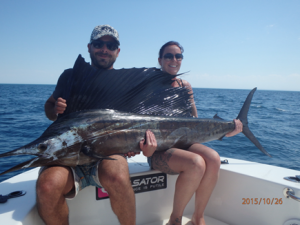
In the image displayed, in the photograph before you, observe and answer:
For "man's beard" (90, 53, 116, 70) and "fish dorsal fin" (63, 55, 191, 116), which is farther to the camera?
"man's beard" (90, 53, 116, 70)

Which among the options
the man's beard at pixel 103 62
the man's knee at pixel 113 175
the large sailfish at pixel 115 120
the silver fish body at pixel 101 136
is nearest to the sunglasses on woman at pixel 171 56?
the large sailfish at pixel 115 120

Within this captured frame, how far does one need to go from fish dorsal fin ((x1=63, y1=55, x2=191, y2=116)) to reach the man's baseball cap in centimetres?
48

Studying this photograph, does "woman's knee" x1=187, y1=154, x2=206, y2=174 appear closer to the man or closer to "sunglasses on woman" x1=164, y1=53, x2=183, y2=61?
the man

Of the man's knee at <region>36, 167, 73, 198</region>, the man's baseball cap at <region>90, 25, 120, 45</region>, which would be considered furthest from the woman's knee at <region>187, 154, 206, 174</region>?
the man's baseball cap at <region>90, 25, 120, 45</region>

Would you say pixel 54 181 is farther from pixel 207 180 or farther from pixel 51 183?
pixel 207 180

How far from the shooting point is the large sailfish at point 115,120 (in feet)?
4.65

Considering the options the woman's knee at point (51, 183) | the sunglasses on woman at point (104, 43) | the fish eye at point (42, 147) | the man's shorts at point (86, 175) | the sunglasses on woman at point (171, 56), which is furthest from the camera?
the sunglasses on woman at point (171, 56)

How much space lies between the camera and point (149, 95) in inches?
73.1

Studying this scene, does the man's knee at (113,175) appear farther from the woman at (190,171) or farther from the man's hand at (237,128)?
the man's hand at (237,128)

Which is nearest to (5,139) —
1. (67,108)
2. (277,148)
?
(67,108)

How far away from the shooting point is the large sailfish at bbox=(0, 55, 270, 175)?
55.8 inches

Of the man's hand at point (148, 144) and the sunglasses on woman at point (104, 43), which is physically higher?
the sunglasses on woman at point (104, 43)

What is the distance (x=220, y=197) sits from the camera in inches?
79.8
